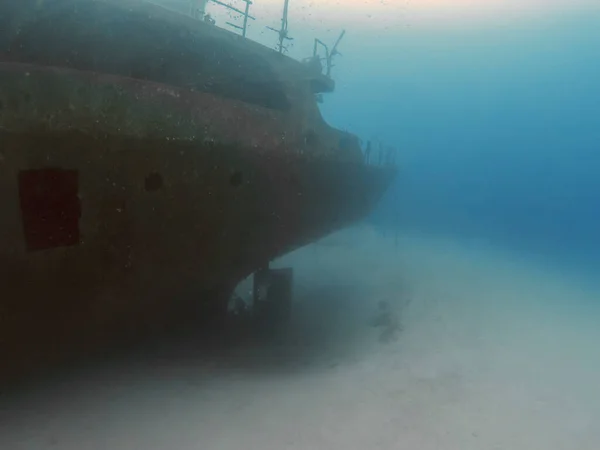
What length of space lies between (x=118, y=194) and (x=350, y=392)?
123 inches

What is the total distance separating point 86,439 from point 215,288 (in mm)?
2187

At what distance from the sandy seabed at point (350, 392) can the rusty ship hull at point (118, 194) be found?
59cm

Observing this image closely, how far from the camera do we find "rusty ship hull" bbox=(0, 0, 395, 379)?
11.2 feet

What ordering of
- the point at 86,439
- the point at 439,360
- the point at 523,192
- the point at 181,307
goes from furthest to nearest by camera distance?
1. the point at 523,192
2. the point at 439,360
3. the point at 181,307
4. the point at 86,439

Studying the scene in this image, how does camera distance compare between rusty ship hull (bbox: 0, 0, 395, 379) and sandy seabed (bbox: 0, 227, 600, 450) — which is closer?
rusty ship hull (bbox: 0, 0, 395, 379)

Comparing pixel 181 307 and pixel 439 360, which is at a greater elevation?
pixel 181 307

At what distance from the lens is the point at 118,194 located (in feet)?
12.6

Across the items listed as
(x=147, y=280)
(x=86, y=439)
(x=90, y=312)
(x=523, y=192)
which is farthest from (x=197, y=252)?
(x=523, y=192)

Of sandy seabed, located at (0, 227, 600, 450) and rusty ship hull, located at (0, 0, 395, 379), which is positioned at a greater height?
rusty ship hull, located at (0, 0, 395, 379)

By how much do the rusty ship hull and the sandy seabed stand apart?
586 millimetres

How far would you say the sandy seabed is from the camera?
3826 millimetres

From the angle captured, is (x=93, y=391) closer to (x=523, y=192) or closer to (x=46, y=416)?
(x=46, y=416)

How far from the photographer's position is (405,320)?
7805 mm

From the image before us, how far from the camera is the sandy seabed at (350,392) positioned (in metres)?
3.83
